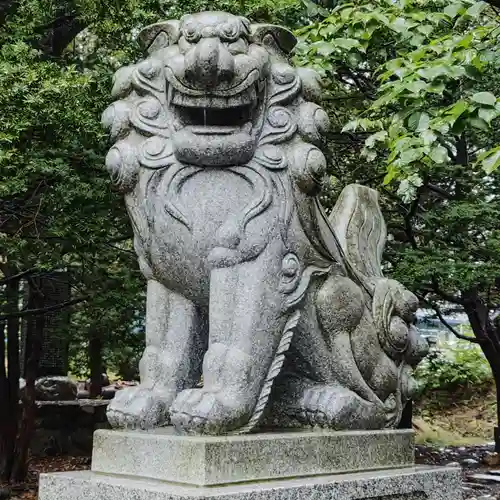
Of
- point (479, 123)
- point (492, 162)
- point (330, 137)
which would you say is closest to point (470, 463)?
point (330, 137)

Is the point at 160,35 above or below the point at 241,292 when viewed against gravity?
above

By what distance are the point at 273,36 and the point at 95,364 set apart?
9.55 metres

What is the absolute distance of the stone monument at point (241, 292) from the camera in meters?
3.26

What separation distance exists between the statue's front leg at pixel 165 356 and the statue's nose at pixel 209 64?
90 centimetres

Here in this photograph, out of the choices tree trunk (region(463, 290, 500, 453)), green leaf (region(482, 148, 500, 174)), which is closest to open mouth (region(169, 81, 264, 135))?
green leaf (region(482, 148, 500, 174))

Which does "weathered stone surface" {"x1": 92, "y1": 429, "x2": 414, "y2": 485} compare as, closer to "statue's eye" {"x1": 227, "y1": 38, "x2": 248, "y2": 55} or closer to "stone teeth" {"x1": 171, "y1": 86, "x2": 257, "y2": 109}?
A: "stone teeth" {"x1": 171, "y1": 86, "x2": 257, "y2": 109}

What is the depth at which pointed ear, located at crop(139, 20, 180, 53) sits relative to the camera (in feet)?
12.1

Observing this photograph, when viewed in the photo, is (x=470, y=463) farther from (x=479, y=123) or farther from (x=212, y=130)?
(x=212, y=130)

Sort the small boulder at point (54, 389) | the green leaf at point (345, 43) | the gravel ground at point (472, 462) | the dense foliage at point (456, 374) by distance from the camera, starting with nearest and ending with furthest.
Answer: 1. the green leaf at point (345, 43)
2. the gravel ground at point (472, 462)
3. the small boulder at point (54, 389)
4. the dense foliage at point (456, 374)

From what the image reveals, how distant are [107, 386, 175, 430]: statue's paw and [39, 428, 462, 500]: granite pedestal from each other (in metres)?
0.05

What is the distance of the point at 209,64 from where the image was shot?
3344 millimetres

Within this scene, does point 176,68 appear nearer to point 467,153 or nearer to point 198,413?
point 198,413

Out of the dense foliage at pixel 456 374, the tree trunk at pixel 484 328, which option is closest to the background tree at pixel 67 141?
the tree trunk at pixel 484 328

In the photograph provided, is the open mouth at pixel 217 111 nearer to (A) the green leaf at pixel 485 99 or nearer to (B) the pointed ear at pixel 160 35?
(B) the pointed ear at pixel 160 35
